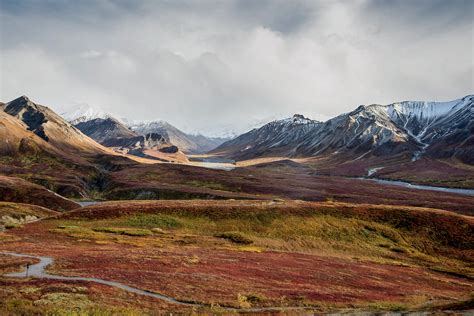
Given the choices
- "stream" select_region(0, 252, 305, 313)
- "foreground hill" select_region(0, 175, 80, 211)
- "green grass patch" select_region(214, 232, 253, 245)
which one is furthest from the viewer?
"foreground hill" select_region(0, 175, 80, 211)

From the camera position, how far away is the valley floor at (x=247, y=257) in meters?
36.2

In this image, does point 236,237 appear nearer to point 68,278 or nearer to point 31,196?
point 68,278

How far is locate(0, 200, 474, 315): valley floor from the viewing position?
119 ft

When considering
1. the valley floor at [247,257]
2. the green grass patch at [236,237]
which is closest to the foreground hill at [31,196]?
the valley floor at [247,257]

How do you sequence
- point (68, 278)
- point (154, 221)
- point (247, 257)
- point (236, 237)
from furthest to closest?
point (154, 221), point (236, 237), point (247, 257), point (68, 278)

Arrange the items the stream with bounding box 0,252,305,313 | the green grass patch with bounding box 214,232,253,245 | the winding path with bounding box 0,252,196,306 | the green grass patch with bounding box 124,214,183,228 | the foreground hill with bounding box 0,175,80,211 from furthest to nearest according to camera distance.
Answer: the foreground hill with bounding box 0,175,80,211 < the green grass patch with bounding box 124,214,183,228 < the green grass patch with bounding box 214,232,253,245 < the winding path with bounding box 0,252,196,306 < the stream with bounding box 0,252,305,313

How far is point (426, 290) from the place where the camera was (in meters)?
48.7

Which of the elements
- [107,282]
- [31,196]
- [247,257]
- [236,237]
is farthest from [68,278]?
[31,196]

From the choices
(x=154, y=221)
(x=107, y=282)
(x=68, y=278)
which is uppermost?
(x=68, y=278)

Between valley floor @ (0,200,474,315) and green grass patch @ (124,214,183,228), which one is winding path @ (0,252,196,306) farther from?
green grass patch @ (124,214,183,228)

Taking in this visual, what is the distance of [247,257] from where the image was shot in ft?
193

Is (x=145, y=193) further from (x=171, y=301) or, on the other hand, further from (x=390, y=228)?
(x=171, y=301)

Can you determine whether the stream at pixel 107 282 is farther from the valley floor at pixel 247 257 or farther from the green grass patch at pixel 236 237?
the green grass patch at pixel 236 237

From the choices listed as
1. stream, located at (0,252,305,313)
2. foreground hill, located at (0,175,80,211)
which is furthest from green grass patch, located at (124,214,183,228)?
foreground hill, located at (0,175,80,211)
